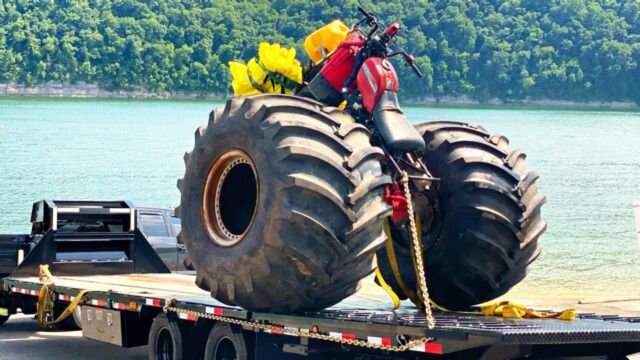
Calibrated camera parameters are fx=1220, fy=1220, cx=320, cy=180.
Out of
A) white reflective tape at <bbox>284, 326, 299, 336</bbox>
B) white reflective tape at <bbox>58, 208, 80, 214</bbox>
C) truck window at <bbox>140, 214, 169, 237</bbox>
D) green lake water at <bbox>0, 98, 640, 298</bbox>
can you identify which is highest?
green lake water at <bbox>0, 98, 640, 298</bbox>

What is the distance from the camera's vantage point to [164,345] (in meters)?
12.0

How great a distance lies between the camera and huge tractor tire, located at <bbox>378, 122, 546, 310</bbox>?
1083cm

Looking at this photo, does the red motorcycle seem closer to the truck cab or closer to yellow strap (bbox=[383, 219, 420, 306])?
yellow strap (bbox=[383, 219, 420, 306])

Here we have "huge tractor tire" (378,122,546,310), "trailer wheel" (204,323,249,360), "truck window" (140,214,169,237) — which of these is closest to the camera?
"trailer wheel" (204,323,249,360)

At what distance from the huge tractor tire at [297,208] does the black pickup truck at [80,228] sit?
6.76 m

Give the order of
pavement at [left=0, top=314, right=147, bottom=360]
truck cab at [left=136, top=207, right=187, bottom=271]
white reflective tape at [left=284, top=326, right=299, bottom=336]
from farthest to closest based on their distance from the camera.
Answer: truck cab at [left=136, top=207, right=187, bottom=271]
pavement at [left=0, top=314, right=147, bottom=360]
white reflective tape at [left=284, top=326, right=299, bottom=336]

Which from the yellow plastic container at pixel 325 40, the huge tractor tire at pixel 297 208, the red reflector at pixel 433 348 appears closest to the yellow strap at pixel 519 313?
the huge tractor tire at pixel 297 208

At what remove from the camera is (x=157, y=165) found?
248ft

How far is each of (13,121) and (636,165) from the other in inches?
2279

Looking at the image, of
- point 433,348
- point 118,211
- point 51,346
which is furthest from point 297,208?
point 118,211

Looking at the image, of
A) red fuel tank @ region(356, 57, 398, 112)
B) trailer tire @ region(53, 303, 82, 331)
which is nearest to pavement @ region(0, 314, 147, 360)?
trailer tire @ region(53, 303, 82, 331)

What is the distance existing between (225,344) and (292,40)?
116363 mm

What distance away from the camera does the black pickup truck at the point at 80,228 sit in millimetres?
16500

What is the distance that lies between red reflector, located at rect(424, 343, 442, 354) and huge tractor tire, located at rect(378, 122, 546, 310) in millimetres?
2308
